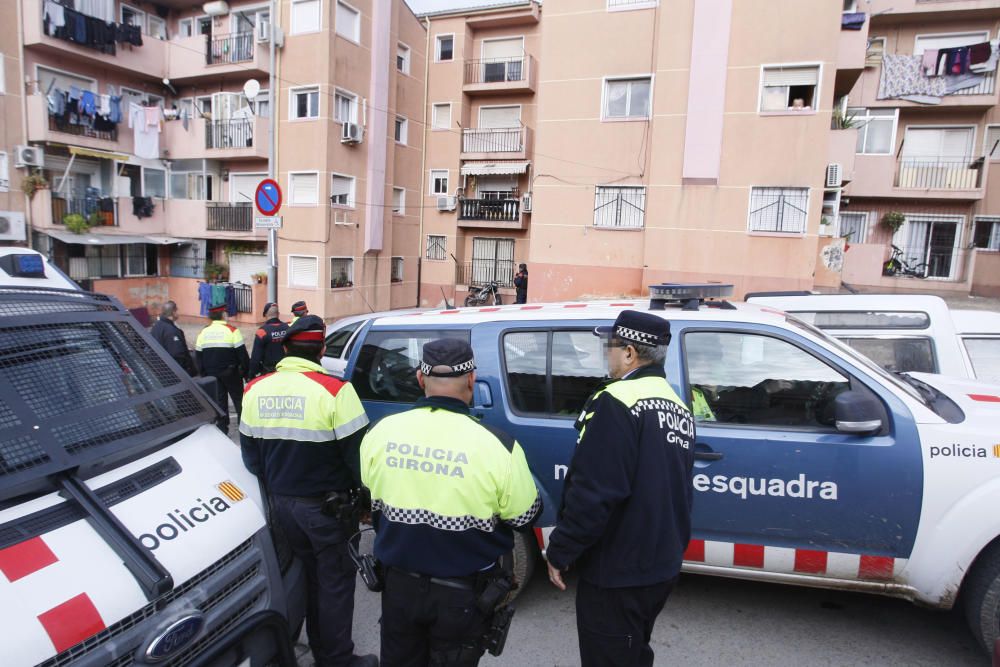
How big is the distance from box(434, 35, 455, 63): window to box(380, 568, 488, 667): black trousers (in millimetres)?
24480

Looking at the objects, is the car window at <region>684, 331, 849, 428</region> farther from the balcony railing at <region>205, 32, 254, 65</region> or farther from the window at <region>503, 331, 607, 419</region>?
the balcony railing at <region>205, 32, 254, 65</region>

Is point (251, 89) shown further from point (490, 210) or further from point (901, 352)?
point (901, 352)

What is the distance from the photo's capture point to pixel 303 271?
19312 millimetres

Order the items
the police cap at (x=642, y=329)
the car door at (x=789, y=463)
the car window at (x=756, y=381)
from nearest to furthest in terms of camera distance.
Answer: the police cap at (x=642, y=329) < the car door at (x=789, y=463) < the car window at (x=756, y=381)

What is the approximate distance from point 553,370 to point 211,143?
66.8 feet

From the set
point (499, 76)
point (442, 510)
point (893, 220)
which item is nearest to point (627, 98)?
point (499, 76)

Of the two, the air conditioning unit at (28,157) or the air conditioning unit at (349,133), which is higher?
the air conditioning unit at (349,133)

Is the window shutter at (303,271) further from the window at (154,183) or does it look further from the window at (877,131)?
the window at (877,131)

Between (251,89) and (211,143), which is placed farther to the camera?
(211,143)

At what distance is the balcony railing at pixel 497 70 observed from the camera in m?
22.8

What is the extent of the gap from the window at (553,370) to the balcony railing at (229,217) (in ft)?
60.2

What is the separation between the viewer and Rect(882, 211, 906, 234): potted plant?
20000 mm

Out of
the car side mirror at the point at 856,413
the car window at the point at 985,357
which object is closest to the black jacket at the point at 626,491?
the car side mirror at the point at 856,413

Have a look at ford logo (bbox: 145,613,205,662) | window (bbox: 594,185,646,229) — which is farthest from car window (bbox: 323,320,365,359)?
window (bbox: 594,185,646,229)
